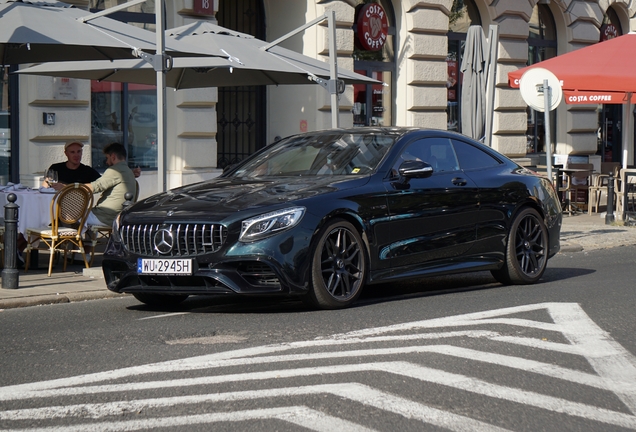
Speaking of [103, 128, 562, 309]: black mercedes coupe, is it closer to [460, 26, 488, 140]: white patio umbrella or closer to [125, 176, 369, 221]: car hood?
[125, 176, 369, 221]: car hood

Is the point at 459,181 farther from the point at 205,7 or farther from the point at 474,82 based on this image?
the point at 205,7

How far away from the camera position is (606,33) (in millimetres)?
28484

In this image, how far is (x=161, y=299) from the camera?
903 centimetres

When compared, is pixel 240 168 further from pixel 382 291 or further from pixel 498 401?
pixel 498 401

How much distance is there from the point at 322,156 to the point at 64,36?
3149 millimetres

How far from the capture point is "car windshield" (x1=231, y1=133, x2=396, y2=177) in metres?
9.23

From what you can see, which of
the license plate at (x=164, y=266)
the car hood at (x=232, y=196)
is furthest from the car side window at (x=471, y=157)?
the license plate at (x=164, y=266)

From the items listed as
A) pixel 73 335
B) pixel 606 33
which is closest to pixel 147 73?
pixel 73 335

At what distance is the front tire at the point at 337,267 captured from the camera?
8.25 meters

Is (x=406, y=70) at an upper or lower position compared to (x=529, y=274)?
upper

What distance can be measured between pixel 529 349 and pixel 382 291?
3.37 metres

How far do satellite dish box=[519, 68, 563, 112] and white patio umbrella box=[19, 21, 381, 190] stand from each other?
2.54m

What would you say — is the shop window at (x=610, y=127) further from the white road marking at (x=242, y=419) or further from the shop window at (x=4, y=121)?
the white road marking at (x=242, y=419)

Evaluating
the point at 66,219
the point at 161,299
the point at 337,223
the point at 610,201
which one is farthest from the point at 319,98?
the point at 337,223
